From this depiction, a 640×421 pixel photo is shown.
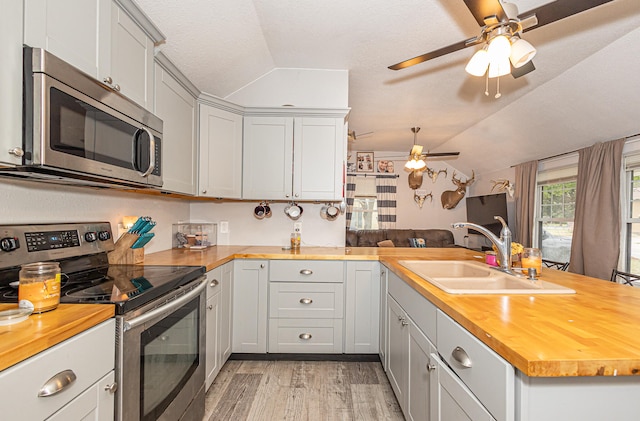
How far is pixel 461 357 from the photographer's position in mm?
981

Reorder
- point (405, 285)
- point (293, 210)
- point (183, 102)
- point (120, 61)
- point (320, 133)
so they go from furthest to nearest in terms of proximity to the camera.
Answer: point (293, 210) → point (320, 133) → point (183, 102) → point (405, 285) → point (120, 61)

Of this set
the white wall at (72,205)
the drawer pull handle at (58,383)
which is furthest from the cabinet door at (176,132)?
the drawer pull handle at (58,383)

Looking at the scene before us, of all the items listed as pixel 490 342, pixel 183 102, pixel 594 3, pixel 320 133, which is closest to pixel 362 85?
pixel 320 133

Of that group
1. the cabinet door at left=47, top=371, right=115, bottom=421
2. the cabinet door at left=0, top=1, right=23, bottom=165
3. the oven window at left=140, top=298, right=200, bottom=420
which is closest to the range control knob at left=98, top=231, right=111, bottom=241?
the oven window at left=140, top=298, right=200, bottom=420

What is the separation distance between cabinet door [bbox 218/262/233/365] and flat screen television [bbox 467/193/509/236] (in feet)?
15.2

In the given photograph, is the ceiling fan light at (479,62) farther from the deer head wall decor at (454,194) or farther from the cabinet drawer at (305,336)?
the deer head wall decor at (454,194)

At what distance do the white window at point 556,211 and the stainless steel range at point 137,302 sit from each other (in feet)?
15.4

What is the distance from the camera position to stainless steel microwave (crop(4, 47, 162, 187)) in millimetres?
939

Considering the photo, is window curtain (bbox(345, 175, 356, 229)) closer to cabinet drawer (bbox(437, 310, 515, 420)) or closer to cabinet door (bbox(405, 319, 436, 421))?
cabinet door (bbox(405, 319, 436, 421))

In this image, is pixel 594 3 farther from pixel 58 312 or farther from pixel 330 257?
pixel 58 312

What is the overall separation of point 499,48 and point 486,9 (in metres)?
0.19

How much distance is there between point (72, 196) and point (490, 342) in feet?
6.33

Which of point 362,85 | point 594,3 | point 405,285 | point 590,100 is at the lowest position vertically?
point 405,285

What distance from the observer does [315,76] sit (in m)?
2.94
